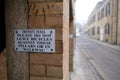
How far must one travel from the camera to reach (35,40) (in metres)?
1.87

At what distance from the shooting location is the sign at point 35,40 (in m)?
1.81

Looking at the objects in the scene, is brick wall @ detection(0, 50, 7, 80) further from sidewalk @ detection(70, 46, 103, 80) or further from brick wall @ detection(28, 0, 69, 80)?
sidewalk @ detection(70, 46, 103, 80)

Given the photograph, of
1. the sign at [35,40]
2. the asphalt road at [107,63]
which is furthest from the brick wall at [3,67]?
the asphalt road at [107,63]

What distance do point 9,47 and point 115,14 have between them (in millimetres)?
27779

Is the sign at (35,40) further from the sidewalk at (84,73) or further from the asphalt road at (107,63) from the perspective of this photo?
the asphalt road at (107,63)

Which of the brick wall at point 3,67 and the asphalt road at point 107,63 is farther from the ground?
the brick wall at point 3,67

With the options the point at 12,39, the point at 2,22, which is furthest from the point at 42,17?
the point at 2,22

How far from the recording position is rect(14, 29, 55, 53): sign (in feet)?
5.93

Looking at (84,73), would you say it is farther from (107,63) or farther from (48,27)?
(48,27)

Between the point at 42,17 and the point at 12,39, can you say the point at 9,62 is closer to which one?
the point at 12,39

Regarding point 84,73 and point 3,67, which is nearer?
point 3,67

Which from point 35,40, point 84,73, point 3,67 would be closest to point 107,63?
point 84,73

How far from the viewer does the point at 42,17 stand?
1.81 meters

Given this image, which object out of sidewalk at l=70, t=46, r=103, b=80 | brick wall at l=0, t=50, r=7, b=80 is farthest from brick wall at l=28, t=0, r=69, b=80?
sidewalk at l=70, t=46, r=103, b=80
